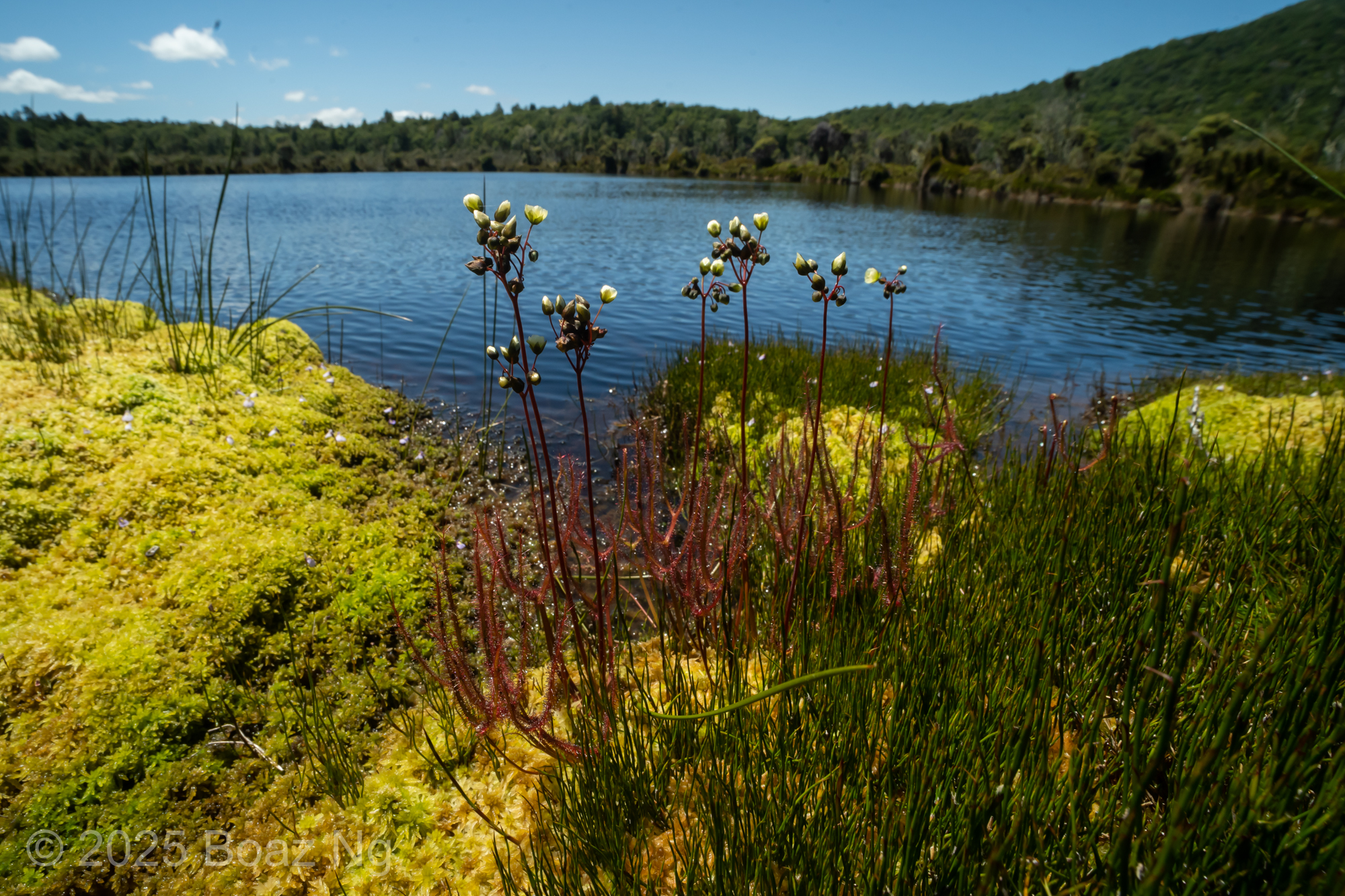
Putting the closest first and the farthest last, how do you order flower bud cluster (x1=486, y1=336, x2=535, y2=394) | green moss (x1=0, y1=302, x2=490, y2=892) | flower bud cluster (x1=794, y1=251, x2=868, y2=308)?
flower bud cluster (x1=486, y1=336, x2=535, y2=394), flower bud cluster (x1=794, y1=251, x2=868, y2=308), green moss (x1=0, y1=302, x2=490, y2=892)

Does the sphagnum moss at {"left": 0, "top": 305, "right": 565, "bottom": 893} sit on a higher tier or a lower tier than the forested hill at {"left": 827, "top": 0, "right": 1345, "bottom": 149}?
lower

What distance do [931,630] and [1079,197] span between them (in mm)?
67212

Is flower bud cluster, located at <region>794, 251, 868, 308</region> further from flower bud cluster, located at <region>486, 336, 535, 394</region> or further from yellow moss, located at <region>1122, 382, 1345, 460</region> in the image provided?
yellow moss, located at <region>1122, 382, 1345, 460</region>

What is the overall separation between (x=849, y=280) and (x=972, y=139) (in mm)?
87449

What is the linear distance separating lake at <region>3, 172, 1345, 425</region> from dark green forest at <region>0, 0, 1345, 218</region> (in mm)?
4817

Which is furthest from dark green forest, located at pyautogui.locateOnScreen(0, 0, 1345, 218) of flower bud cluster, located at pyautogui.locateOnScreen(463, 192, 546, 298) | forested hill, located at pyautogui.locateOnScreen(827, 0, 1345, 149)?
flower bud cluster, located at pyautogui.locateOnScreen(463, 192, 546, 298)

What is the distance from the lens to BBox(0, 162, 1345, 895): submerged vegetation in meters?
1.48

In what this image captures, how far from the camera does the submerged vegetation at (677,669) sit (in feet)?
4.87

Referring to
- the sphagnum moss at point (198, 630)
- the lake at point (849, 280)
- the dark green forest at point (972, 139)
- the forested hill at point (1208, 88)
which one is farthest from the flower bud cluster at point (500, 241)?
the forested hill at point (1208, 88)

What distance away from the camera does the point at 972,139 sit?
287 ft

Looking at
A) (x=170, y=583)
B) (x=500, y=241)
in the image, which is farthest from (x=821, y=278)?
(x=170, y=583)

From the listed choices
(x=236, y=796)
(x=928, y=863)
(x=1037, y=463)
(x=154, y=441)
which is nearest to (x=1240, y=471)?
(x=1037, y=463)

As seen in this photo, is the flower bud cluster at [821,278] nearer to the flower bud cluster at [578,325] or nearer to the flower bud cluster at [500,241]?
the flower bud cluster at [578,325]

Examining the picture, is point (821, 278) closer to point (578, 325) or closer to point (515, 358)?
point (578, 325)
